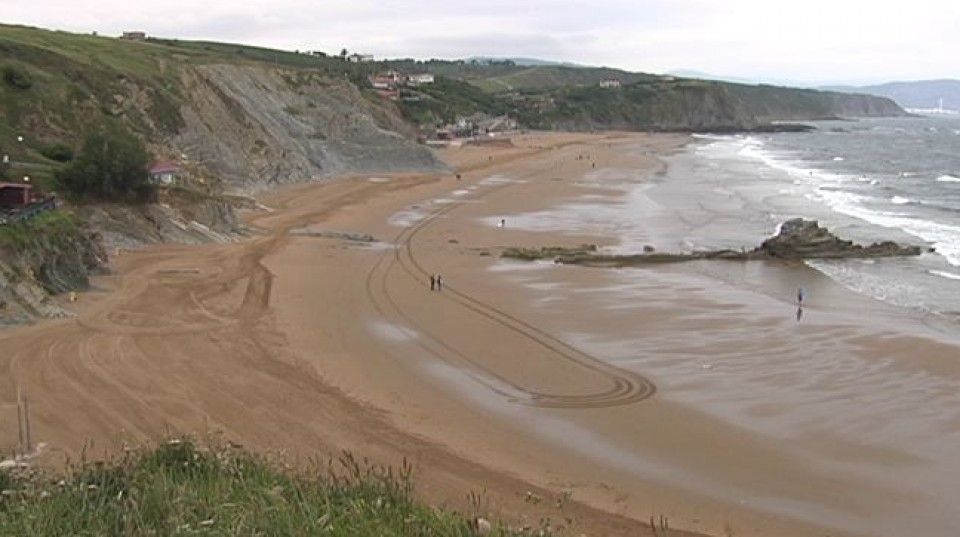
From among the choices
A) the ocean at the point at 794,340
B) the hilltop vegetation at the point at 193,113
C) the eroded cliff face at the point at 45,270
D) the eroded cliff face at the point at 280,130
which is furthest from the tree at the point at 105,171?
the eroded cliff face at the point at 280,130

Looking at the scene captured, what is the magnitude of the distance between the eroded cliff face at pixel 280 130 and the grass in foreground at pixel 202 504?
4396 cm

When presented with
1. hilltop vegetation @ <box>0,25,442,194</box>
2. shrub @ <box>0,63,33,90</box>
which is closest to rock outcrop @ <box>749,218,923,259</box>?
hilltop vegetation @ <box>0,25,442,194</box>

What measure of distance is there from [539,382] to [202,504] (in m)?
13.3

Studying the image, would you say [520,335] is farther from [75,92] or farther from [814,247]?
[75,92]

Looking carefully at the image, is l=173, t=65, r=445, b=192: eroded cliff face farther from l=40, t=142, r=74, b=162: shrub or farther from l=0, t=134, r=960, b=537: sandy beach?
l=0, t=134, r=960, b=537: sandy beach

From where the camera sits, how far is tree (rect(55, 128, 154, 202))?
1344 inches

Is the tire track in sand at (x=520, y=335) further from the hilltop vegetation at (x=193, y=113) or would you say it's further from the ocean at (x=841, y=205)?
the hilltop vegetation at (x=193, y=113)

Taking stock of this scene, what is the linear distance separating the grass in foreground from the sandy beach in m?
4.06

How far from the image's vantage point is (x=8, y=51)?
47.8 meters

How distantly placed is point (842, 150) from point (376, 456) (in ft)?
350

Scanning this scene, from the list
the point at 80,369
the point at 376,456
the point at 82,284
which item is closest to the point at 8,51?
the point at 82,284

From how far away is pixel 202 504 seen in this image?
27.9 ft

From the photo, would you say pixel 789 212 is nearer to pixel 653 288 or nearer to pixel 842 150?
pixel 653 288

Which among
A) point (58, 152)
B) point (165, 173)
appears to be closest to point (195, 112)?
point (165, 173)
